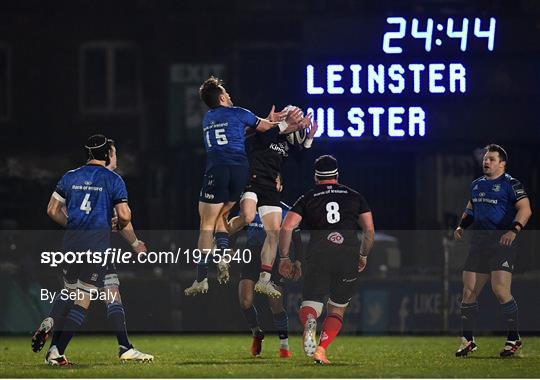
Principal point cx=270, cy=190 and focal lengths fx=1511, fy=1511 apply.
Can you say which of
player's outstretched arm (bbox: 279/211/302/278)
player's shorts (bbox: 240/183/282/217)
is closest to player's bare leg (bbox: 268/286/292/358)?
player's shorts (bbox: 240/183/282/217)

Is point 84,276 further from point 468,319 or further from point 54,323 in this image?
point 468,319

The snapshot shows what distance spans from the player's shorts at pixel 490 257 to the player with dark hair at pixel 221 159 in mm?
2733

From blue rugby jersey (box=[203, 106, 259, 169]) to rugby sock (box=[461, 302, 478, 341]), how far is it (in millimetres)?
3211

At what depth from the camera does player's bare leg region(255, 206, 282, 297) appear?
15.3 m

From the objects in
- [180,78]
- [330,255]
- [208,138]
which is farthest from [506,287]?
[180,78]

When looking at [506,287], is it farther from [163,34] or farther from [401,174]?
[163,34]

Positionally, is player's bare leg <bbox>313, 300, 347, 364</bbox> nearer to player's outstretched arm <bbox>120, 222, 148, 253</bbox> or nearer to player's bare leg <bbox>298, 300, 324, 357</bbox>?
player's bare leg <bbox>298, 300, 324, 357</bbox>

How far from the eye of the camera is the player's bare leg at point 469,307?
16641mm

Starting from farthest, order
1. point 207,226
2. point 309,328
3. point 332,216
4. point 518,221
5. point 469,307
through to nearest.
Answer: point 469,307 → point 518,221 → point 207,226 → point 332,216 → point 309,328

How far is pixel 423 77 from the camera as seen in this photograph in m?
20.0

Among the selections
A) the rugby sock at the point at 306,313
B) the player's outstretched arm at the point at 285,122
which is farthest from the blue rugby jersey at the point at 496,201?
the rugby sock at the point at 306,313

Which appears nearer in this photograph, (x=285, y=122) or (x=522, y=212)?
(x=285, y=122)

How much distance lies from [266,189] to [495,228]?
102 inches

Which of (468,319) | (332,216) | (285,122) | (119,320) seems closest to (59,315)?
(119,320)
